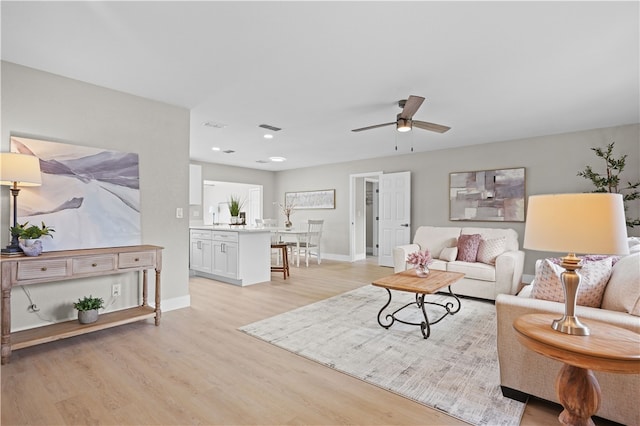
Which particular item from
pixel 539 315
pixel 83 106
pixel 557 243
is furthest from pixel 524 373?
pixel 83 106

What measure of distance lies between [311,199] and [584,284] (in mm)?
6900

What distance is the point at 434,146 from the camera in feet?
19.8

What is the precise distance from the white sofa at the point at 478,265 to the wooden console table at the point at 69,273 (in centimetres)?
336

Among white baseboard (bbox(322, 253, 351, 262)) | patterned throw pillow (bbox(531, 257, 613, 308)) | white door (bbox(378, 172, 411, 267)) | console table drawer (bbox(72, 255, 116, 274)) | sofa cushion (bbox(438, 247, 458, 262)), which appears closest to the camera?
patterned throw pillow (bbox(531, 257, 613, 308))

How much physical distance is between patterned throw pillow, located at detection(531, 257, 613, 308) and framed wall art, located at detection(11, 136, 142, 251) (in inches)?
144

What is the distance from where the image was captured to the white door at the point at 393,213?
671 cm

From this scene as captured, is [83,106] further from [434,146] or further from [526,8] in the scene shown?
[434,146]

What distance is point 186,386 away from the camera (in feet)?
7.01

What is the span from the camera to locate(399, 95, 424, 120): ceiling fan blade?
3068 millimetres

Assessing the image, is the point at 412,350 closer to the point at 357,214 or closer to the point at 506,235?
the point at 506,235

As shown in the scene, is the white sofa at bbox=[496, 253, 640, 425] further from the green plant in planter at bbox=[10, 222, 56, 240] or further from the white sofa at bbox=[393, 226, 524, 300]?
the green plant in planter at bbox=[10, 222, 56, 240]

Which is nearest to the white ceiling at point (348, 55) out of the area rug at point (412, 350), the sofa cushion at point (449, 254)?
the sofa cushion at point (449, 254)

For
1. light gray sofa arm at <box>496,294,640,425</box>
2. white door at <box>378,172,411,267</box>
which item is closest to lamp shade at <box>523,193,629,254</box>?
light gray sofa arm at <box>496,294,640,425</box>

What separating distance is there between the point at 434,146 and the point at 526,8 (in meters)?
4.13
